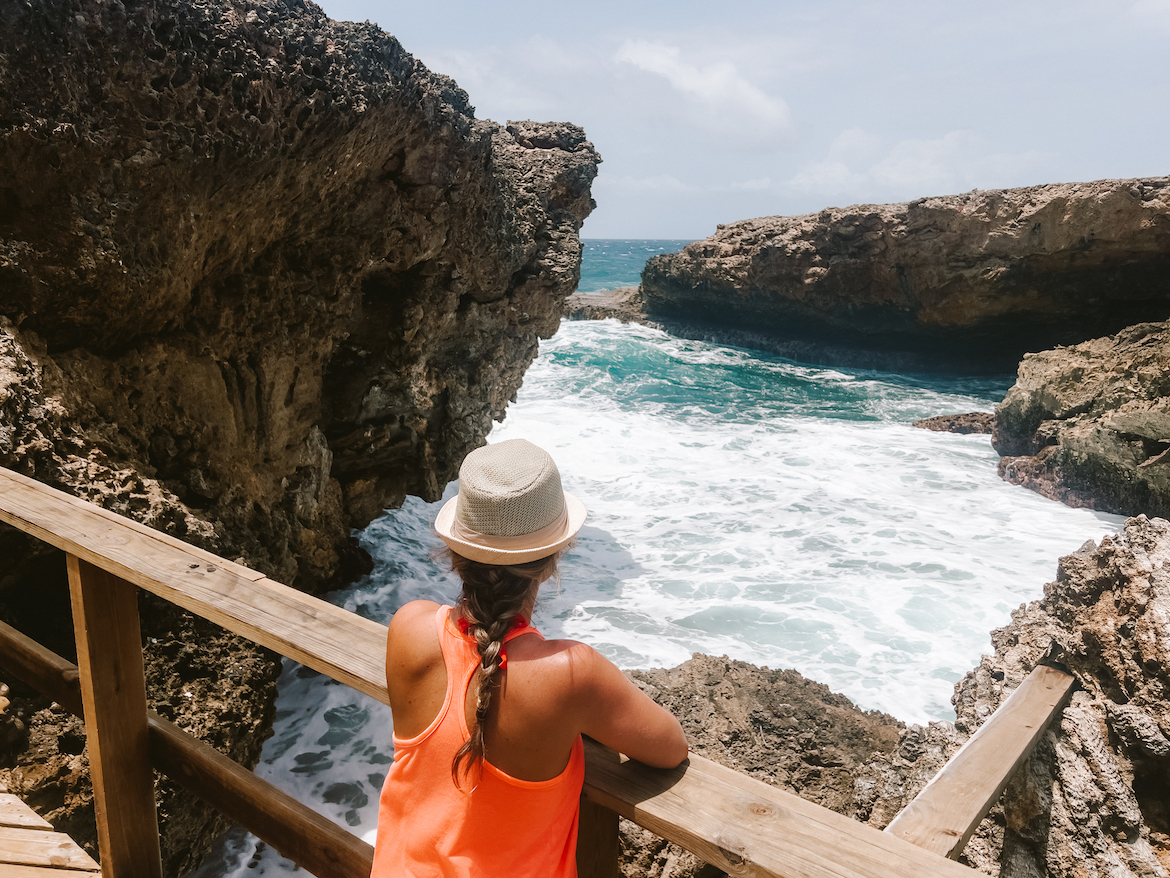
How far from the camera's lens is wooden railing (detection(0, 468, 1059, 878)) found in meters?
1.14

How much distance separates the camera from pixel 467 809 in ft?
4.31

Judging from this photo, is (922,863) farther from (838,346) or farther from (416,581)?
(838,346)

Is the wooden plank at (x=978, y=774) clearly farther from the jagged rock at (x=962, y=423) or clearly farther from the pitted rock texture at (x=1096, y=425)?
the jagged rock at (x=962, y=423)

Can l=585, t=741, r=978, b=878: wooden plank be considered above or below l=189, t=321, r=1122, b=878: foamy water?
above

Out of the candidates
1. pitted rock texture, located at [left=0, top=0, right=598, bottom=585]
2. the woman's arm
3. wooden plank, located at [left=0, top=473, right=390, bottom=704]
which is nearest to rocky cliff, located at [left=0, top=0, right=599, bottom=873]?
pitted rock texture, located at [left=0, top=0, right=598, bottom=585]

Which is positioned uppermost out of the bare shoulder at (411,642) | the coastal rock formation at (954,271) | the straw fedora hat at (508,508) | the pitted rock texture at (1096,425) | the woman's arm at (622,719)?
the coastal rock formation at (954,271)

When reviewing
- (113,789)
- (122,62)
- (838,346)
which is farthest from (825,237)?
(113,789)

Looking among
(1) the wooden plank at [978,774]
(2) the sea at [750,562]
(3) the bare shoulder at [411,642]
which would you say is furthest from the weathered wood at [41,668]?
(1) the wooden plank at [978,774]

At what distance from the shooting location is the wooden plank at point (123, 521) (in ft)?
5.70

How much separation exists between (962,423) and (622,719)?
53.3 feet

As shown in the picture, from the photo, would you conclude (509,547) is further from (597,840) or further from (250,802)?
(250,802)

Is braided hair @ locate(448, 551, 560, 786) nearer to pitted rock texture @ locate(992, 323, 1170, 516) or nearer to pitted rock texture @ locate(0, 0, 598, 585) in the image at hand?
pitted rock texture @ locate(0, 0, 598, 585)

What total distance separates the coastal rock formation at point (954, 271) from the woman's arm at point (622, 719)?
1881 centimetres

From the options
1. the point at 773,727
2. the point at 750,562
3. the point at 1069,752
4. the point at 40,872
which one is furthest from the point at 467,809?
the point at 750,562
